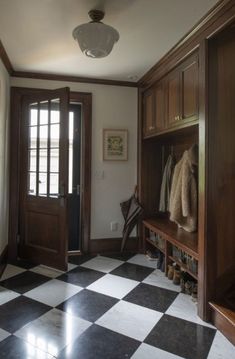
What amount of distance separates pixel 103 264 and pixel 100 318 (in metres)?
1.20

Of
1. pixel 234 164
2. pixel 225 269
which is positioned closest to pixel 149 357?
pixel 225 269

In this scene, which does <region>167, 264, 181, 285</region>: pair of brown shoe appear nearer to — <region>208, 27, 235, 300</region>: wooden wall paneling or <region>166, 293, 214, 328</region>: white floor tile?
<region>166, 293, 214, 328</region>: white floor tile

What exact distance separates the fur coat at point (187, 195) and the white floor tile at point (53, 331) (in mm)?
1336

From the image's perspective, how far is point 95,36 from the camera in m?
2.09

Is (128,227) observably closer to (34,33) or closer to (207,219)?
(207,219)

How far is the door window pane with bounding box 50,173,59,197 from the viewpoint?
3166mm

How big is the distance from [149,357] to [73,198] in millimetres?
2348

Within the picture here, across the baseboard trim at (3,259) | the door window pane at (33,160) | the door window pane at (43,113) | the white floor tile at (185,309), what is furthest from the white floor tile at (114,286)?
the door window pane at (43,113)

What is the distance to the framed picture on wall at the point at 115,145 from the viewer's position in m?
3.67

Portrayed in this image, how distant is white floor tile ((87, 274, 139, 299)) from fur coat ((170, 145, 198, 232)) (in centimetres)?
81

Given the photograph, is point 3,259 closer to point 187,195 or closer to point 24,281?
point 24,281

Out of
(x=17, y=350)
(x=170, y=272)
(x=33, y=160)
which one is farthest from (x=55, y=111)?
(x=17, y=350)

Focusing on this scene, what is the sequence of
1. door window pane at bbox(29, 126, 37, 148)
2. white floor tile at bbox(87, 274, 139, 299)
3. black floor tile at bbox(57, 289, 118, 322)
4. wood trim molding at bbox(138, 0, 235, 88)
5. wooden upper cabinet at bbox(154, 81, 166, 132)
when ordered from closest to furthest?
wood trim molding at bbox(138, 0, 235, 88)
black floor tile at bbox(57, 289, 118, 322)
white floor tile at bbox(87, 274, 139, 299)
wooden upper cabinet at bbox(154, 81, 166, 132)
door window pane at bbox(29, 126, 37, 148)

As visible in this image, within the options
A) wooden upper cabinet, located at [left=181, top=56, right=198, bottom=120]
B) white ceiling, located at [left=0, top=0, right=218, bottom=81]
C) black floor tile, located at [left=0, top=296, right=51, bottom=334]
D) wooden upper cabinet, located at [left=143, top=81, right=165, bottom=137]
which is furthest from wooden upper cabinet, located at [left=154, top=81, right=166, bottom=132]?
black floor tile, located at [left=0, top=296, right=51, bottom=334]
